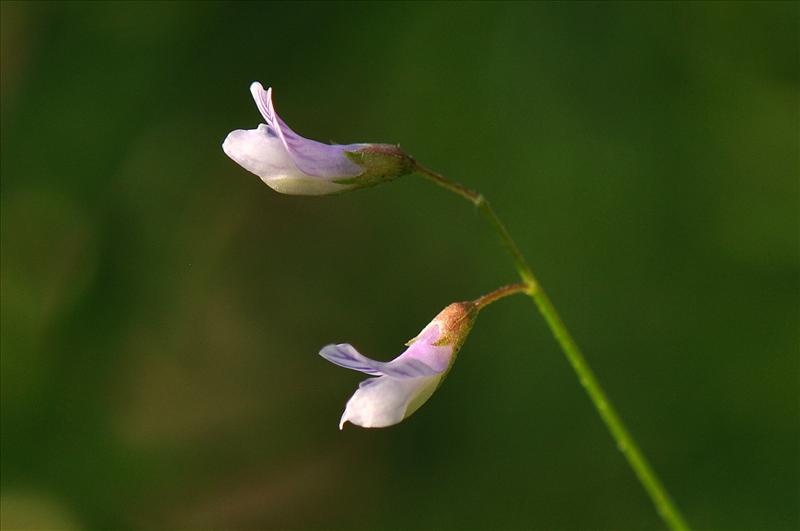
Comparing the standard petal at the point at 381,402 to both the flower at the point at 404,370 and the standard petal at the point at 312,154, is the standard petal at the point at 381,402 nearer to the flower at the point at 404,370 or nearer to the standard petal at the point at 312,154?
the flower at the point at 404,370

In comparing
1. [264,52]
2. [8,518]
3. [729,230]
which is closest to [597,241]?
[729,230]

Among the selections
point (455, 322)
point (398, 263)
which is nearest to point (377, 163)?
point (455, 322)

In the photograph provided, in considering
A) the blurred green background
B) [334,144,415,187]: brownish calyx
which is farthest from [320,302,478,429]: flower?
the blurred green background

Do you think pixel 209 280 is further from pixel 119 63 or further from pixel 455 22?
pixel 455 22

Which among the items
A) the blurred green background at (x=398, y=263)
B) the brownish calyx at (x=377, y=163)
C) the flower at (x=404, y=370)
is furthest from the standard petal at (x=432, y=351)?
the blurred green background at (x=398, y=263)

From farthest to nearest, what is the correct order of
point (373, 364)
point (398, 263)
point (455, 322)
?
point (398, 263), point (455, 322), point (373, 364)

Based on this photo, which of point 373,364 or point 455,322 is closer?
point 373,364

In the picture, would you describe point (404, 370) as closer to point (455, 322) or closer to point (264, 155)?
point (455, 322)
